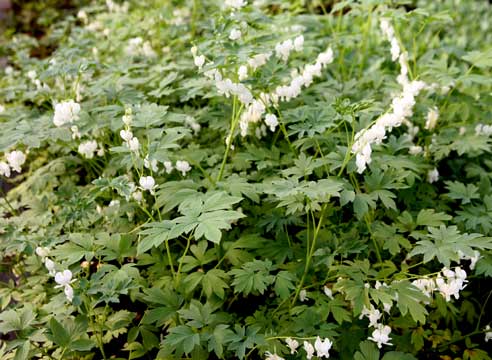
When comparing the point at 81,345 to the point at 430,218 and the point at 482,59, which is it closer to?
the point at 430,218

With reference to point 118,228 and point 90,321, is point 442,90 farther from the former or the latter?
point 90,321

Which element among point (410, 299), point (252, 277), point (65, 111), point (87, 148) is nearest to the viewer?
point (410, 299)

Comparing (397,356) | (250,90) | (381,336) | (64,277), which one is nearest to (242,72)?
(250,90)

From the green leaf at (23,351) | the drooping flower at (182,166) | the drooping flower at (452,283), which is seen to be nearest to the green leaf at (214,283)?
the drooping flower at (182,166)

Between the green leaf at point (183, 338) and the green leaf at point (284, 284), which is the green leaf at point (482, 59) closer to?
the green leaf at point (284, 284)

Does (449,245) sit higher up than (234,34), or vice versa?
(234,34)

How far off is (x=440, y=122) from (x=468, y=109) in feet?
0.60

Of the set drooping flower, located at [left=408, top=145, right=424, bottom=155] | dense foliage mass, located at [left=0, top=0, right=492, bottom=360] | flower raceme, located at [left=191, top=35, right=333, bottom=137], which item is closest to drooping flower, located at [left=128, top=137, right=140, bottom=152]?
dense foliage mass, located at [left=0, top=0, right=492, bottom=360]

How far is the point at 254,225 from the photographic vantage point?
2662 mm

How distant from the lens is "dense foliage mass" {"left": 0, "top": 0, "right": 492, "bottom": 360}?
2.13 metres

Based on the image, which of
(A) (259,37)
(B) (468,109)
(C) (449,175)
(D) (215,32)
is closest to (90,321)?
(D) (215,32)

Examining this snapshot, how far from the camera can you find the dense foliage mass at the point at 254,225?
2.13m

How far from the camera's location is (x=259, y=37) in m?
2.78

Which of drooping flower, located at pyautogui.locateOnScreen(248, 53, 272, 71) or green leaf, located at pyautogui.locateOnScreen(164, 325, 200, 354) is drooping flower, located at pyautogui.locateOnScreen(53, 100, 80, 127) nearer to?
drooping flower, located at pyautogui.locateOnScreen(248, 53, 272, 71)
